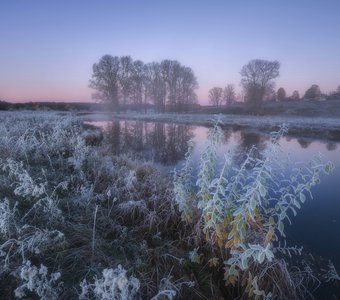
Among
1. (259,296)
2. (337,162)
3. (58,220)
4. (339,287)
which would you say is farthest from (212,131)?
(337,162)

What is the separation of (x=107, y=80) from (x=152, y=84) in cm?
1079

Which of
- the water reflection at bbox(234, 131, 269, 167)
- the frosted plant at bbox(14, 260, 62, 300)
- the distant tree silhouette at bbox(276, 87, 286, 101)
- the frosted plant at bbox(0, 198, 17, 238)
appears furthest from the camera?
the distant tree silhouette at bbox(276, 87, 286, 101)

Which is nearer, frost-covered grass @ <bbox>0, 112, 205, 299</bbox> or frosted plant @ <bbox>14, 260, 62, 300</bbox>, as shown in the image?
frosted plant @ <bbox>14, 260, 62, 300</bbox>

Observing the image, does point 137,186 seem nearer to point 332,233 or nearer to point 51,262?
point 51,262

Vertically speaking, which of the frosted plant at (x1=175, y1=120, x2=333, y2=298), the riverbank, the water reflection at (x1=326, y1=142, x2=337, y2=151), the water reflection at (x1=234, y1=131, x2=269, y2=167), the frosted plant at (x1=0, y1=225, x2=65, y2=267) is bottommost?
the water reflection at (x1=326, y1=142, x2=337, y2=151)

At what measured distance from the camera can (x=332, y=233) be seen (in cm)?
506

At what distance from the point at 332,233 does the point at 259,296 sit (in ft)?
9.72

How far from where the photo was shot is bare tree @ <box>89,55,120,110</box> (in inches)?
1896

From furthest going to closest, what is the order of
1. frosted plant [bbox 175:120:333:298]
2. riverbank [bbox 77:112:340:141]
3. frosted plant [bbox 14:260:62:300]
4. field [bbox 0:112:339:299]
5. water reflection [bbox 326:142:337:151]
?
riverbank [bbox 77:112:340:141]
water reflection [bbox 326:142:337:151]
frosted plant [bbox 175:120:333:298]
field [bbox 0:112:339:299]
frosted plant [bbox 14:260:62:300]

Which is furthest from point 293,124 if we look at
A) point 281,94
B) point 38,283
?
point 281,94

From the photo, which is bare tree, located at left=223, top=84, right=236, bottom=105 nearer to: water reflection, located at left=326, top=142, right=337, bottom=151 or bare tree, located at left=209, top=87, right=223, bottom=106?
bare tree, located at left=209, top=87, right=223, bottom=106

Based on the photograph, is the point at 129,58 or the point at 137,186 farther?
the point at 129,58

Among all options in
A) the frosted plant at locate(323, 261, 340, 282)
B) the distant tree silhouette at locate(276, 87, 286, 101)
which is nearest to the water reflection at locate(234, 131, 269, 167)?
the frosted plant at locate(323, 261, 340, 282)

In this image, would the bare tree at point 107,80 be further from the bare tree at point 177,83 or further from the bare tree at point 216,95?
the bare tree at point 216,95
